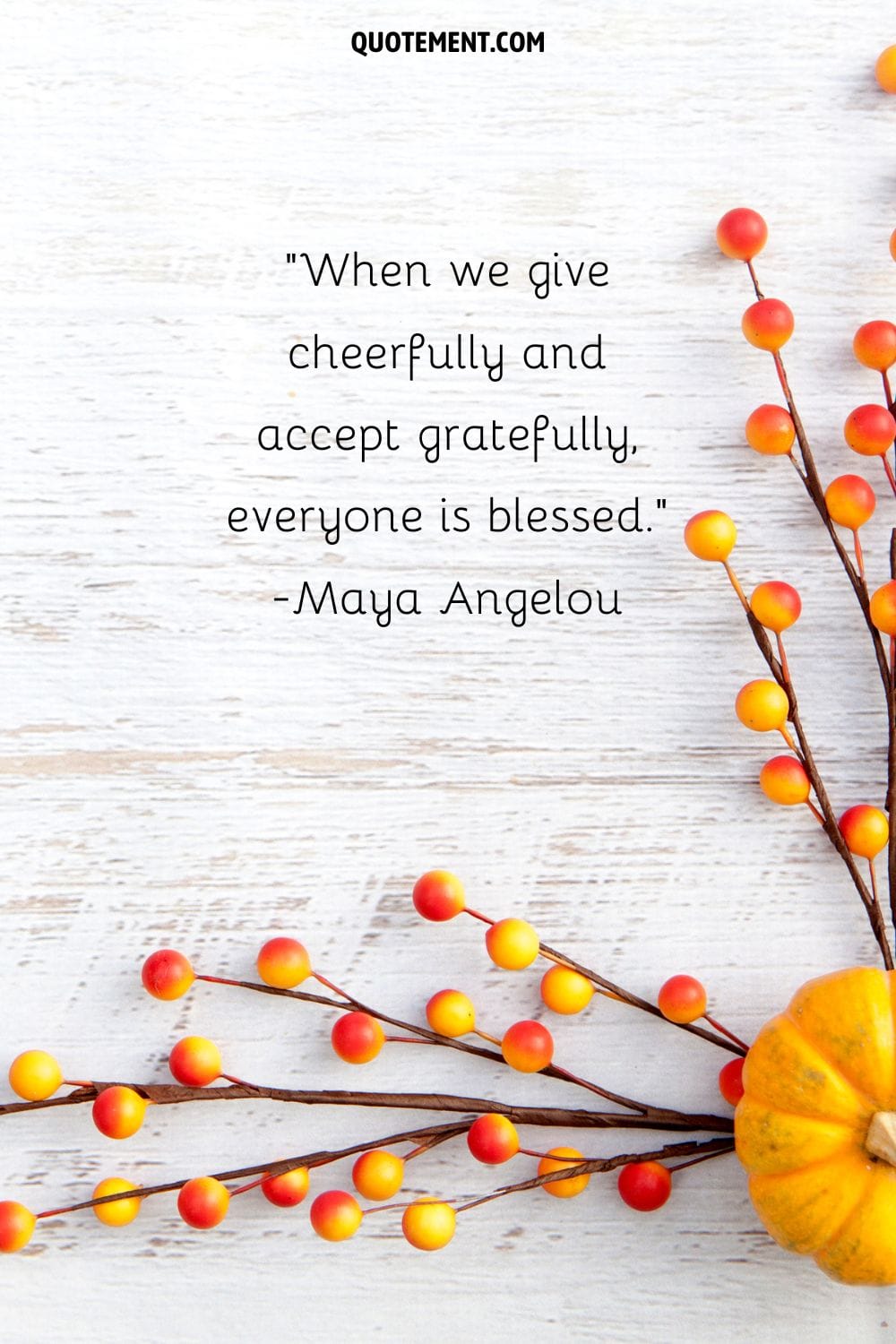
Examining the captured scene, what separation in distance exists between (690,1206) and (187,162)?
890 millimetres

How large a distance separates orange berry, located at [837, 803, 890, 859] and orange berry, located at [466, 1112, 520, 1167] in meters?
0.32

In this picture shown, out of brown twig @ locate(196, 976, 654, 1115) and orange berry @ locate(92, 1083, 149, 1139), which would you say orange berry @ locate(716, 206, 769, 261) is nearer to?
brown twig @ locate(196, 976, 654, 1115)

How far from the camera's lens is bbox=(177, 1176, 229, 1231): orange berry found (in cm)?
79

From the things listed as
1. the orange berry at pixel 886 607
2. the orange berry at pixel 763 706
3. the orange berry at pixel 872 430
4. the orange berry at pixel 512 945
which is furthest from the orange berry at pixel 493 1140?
the orange berry at pixel 872 430

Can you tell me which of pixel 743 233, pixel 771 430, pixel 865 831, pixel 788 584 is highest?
pixel 743 233

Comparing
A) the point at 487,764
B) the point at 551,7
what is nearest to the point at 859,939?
the point at 487,764

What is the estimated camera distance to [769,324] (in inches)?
32.1

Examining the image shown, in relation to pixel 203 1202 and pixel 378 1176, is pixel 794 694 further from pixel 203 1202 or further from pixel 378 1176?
pixel 203 1202

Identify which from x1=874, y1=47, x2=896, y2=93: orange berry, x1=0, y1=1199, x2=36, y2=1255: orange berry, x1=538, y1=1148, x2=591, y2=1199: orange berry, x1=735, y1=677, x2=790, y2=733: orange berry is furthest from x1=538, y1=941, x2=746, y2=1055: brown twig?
x1=874, y1=47, x2=896, y2=93: orange berry

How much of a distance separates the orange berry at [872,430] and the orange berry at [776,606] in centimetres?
12

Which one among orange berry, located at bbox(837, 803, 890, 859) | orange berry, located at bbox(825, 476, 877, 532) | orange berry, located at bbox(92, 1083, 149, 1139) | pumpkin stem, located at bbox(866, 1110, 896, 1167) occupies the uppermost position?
orange berry, located at bbox(825, 476, 877, 532)

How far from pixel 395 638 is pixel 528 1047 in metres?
0.32

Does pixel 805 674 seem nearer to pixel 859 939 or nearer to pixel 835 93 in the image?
pixel 859 939

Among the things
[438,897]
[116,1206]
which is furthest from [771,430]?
[116,1206]
